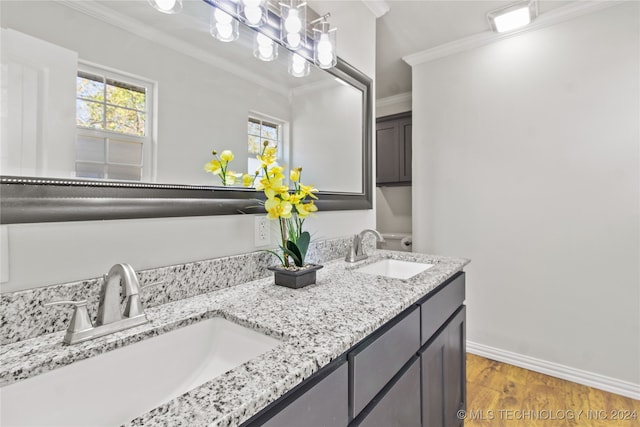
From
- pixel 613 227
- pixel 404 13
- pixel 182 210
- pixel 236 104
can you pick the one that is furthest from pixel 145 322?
pixel 613 227

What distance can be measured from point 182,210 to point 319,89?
0.96m

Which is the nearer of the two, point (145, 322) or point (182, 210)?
point (145, 322)

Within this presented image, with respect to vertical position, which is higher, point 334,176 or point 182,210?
point 334,176

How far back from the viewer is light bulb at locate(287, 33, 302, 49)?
4.21ft

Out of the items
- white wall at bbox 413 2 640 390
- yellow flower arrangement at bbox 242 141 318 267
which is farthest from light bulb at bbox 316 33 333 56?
white wall at bbox 413 2 640 390

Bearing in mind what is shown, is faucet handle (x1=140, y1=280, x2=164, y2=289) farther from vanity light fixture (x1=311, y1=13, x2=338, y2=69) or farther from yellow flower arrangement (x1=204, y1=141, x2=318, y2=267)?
vanity light fixture (x1=311, y1=13, x2=338, y2=69)

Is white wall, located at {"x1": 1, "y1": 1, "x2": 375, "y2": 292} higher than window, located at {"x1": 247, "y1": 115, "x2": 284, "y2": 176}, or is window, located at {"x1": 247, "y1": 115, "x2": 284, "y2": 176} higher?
window, located at {"x1": 247, "y1": 115, "x2": 284, "y2": 176}

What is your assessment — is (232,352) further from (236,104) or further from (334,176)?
(334,176)

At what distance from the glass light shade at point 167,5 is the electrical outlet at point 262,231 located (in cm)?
71

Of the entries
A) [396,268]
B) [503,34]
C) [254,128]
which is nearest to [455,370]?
[396,268]

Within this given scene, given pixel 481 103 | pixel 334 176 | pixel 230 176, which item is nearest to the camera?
pixel 230 176

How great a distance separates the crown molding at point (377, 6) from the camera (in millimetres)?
1901

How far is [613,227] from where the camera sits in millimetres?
1874

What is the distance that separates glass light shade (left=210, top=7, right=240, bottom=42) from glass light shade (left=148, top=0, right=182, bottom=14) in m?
0.13
